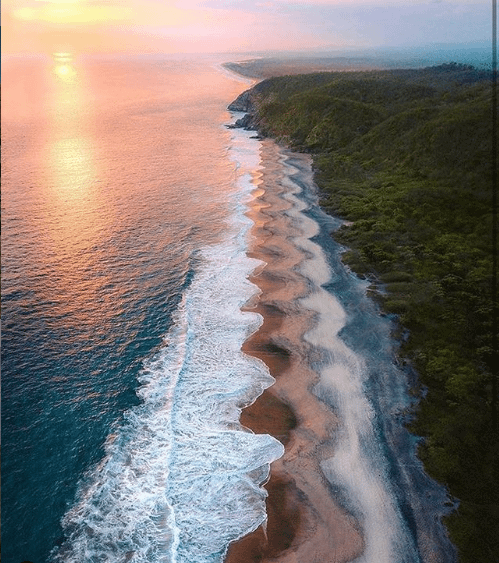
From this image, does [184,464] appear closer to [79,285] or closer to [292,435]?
[292,435]

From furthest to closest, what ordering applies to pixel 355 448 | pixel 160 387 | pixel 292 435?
pixel 160 387
pixel 292 435
pixel 355 448

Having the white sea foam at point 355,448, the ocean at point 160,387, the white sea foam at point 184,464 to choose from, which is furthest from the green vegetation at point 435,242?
the white sea foam at point 184,464

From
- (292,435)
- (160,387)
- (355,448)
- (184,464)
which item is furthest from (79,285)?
(355,448)

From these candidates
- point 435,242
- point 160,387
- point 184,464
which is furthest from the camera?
point 435,242

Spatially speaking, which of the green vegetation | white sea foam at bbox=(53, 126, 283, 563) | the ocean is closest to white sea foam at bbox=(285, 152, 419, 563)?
the ocean

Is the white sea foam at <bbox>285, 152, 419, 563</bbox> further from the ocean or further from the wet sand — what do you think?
the wet sand

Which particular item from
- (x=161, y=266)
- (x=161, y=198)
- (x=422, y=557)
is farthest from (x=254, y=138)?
(x=422, y=557)

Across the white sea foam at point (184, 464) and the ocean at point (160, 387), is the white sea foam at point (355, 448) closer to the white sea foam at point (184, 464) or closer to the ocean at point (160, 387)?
the ocean at point (160, 387)
